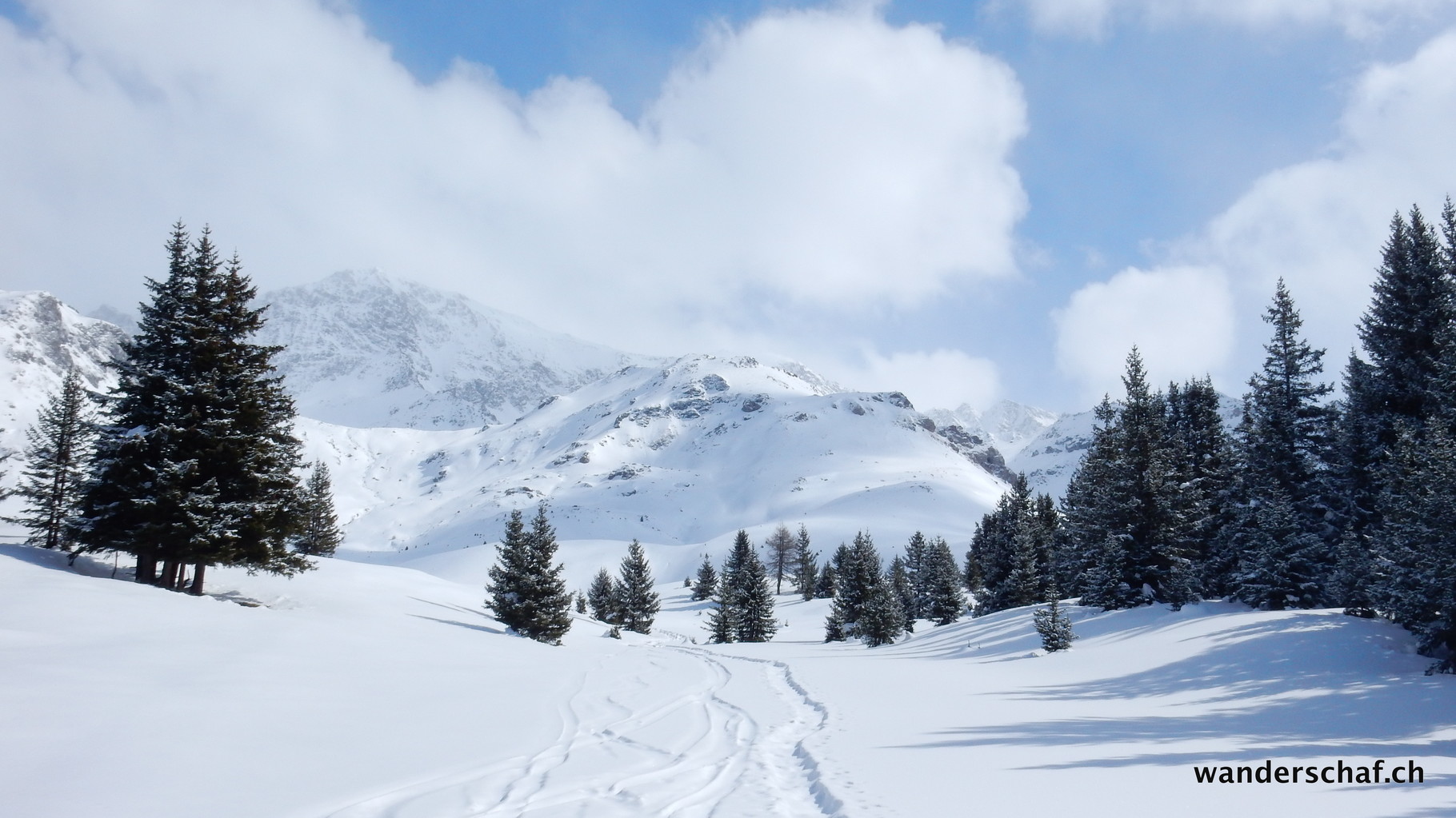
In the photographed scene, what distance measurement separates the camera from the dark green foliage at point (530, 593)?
34875mm

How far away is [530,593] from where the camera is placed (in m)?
35.2

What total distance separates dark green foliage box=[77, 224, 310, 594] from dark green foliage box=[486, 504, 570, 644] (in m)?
12.7

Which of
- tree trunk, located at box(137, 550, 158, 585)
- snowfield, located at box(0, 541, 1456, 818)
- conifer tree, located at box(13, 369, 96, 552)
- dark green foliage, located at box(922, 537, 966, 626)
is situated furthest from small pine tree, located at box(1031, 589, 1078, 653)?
conifer tree, located at box(13, 369, 96, 552)

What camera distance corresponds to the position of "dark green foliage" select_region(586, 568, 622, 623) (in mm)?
62541

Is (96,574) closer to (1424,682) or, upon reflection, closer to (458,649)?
(458,649)

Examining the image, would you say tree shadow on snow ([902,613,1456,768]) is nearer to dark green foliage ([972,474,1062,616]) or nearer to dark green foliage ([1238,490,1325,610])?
dark green foliage ([1238,490,1325,610])

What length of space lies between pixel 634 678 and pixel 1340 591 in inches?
882

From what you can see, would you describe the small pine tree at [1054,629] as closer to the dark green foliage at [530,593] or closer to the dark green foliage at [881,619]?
the dark green foliage at [881,619]

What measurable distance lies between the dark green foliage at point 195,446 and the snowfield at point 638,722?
1964mm

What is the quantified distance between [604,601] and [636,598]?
8.01 metres

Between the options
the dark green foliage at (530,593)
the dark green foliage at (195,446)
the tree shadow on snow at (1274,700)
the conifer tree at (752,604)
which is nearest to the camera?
the tree shadow on snow at (1274,700)

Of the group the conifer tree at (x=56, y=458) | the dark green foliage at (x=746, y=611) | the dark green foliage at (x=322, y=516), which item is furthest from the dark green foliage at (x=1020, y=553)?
the conifer tree at (x=56, y=458)

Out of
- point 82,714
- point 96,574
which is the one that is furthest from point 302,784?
point 96,574

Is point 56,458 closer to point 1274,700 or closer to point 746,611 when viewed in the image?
point 746,611
